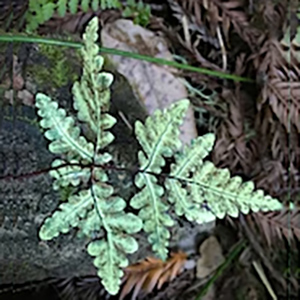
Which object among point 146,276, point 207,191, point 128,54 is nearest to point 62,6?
point 128,54

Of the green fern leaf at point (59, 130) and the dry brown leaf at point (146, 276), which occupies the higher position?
the green fern leaf at point (59, 130)

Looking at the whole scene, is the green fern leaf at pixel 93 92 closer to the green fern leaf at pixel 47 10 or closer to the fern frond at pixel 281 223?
the green fern leaf at pixel 47 10

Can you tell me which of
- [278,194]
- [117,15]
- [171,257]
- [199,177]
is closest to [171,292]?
[171,257]

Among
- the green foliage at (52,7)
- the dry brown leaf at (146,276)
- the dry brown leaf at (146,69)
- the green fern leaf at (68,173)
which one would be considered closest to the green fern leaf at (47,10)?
the green foliage at (52,7)

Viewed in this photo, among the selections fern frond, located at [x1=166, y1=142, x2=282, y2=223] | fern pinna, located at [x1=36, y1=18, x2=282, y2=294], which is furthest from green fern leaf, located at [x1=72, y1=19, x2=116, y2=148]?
fern frond, located at [x1=166, y1=142, x2=282, y2=223]

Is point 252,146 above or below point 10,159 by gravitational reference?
below

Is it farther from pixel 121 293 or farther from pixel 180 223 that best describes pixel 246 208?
pixel 121 293

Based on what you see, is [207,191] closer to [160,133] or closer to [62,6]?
[160,133]
